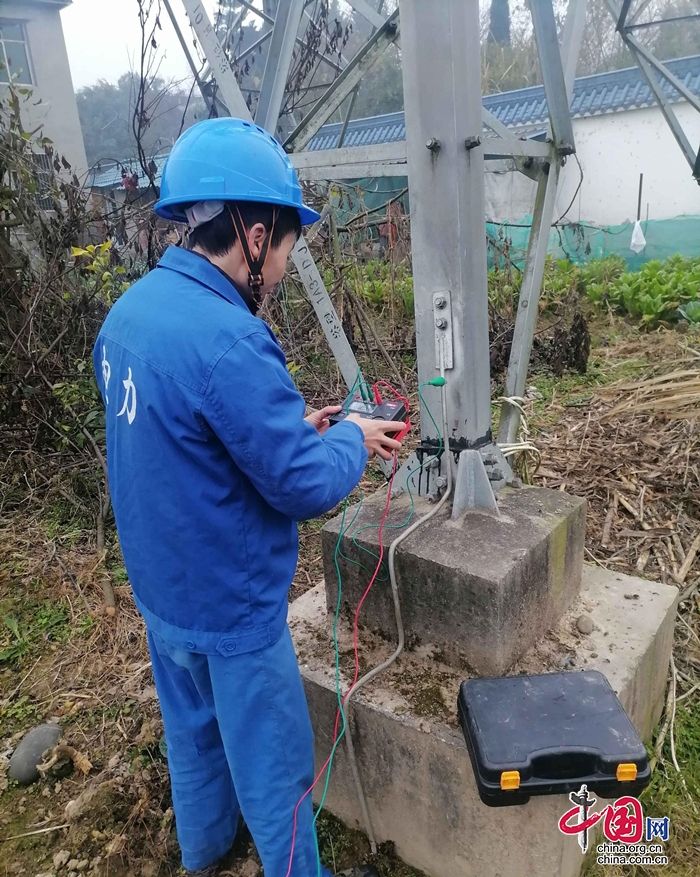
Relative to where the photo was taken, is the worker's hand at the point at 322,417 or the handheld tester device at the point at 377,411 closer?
the handheld tester device at the point at 377,411

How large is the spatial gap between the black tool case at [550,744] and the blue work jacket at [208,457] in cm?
63

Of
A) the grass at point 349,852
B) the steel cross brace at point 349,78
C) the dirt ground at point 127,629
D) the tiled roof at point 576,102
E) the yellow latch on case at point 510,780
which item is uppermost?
the tiled roof at point 576,102

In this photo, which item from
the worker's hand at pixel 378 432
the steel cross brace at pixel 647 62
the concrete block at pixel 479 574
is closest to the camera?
the worker's hand at pixel 378 432

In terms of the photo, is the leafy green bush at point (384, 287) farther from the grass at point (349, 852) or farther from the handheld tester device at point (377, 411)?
the grass at point (349, 852)

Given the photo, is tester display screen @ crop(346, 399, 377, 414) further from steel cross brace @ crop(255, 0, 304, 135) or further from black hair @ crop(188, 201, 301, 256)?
steel cross brace @ crop(255, 0, 304, 135)

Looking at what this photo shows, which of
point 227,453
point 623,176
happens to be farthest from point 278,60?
point 623,176

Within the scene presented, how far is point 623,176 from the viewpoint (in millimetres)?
14414

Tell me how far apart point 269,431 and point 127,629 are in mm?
2424

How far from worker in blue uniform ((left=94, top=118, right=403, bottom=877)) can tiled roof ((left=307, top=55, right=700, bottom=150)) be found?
12.2m

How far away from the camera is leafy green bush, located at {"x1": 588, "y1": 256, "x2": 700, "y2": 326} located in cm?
790

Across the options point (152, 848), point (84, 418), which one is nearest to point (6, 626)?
point (84, 418)

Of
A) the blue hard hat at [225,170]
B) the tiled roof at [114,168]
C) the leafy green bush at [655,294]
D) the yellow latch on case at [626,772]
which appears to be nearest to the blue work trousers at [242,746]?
the yellow latch on case at [626,772]

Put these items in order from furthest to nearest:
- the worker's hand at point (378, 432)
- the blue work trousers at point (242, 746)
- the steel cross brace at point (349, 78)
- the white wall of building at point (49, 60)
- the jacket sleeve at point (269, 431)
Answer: the white wall of building at point (49, 60), the steel cross brace at point (349, 78), the worker's hand at point (378, 432), the blue work trousers at point (242, 746), the jacket sleeve at point (269, 431)

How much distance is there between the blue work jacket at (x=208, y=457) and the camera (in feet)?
4.73
